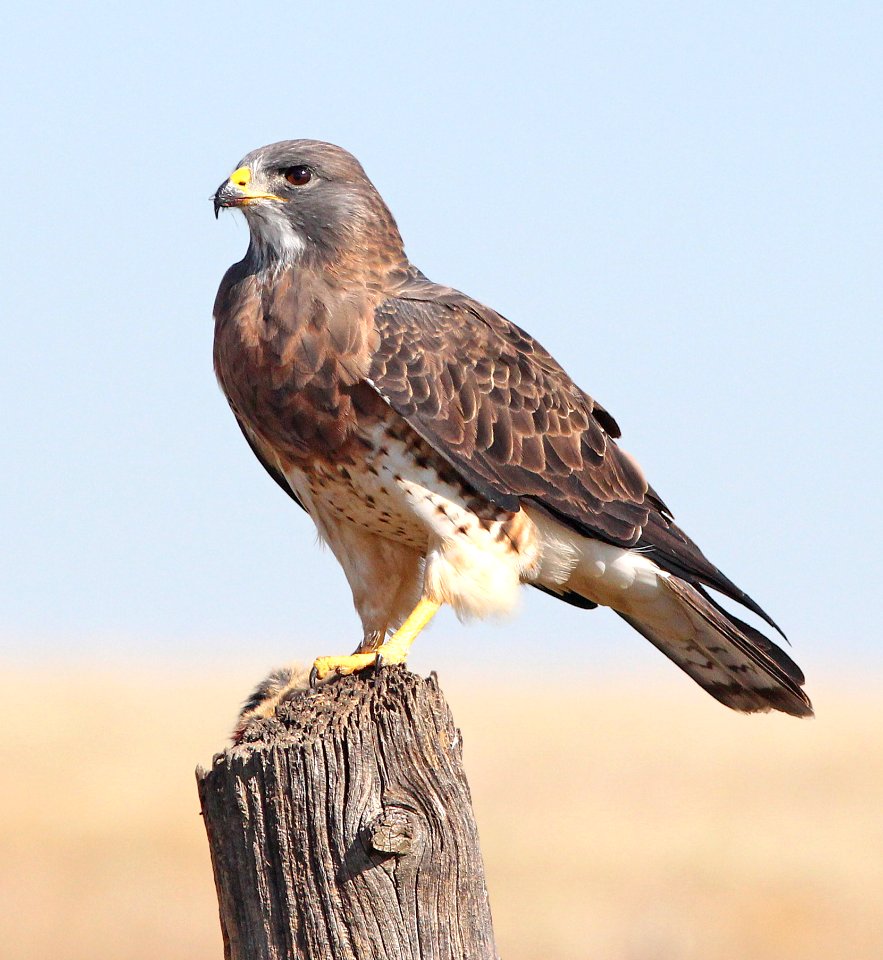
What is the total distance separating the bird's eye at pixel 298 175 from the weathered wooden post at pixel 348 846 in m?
2.65

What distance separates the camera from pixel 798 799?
14453 mm

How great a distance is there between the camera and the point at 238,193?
5434 mm

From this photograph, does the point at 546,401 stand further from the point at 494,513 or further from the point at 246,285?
the point at 246,285

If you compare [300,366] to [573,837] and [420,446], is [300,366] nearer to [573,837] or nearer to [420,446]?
[420,446]

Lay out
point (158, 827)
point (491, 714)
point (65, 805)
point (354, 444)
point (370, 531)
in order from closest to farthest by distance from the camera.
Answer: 1. point (354, 444)
2. point (370, 531)
3. point (158, 827)
4. point (65, 805)
5. point (491, 714)

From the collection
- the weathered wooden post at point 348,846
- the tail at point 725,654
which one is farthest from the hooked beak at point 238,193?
the weathered wooden post at point 348,846

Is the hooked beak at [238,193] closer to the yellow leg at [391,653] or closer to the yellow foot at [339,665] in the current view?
the yellow leg at [391,653]

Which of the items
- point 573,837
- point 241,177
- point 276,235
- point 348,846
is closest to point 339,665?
point 348,846

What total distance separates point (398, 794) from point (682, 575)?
104 inches

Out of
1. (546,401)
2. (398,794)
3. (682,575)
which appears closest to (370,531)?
(546,401)

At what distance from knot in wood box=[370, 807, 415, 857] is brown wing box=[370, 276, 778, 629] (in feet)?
6.54

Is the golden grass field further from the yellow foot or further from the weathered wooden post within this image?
the weathered wooden post

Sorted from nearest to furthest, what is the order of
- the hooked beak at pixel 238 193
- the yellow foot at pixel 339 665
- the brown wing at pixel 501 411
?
the yellow foot at pixel 339 665
the brown wing at pixel 501 411
the hooked beak at pixel 238 193

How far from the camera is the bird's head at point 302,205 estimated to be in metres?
5.52
